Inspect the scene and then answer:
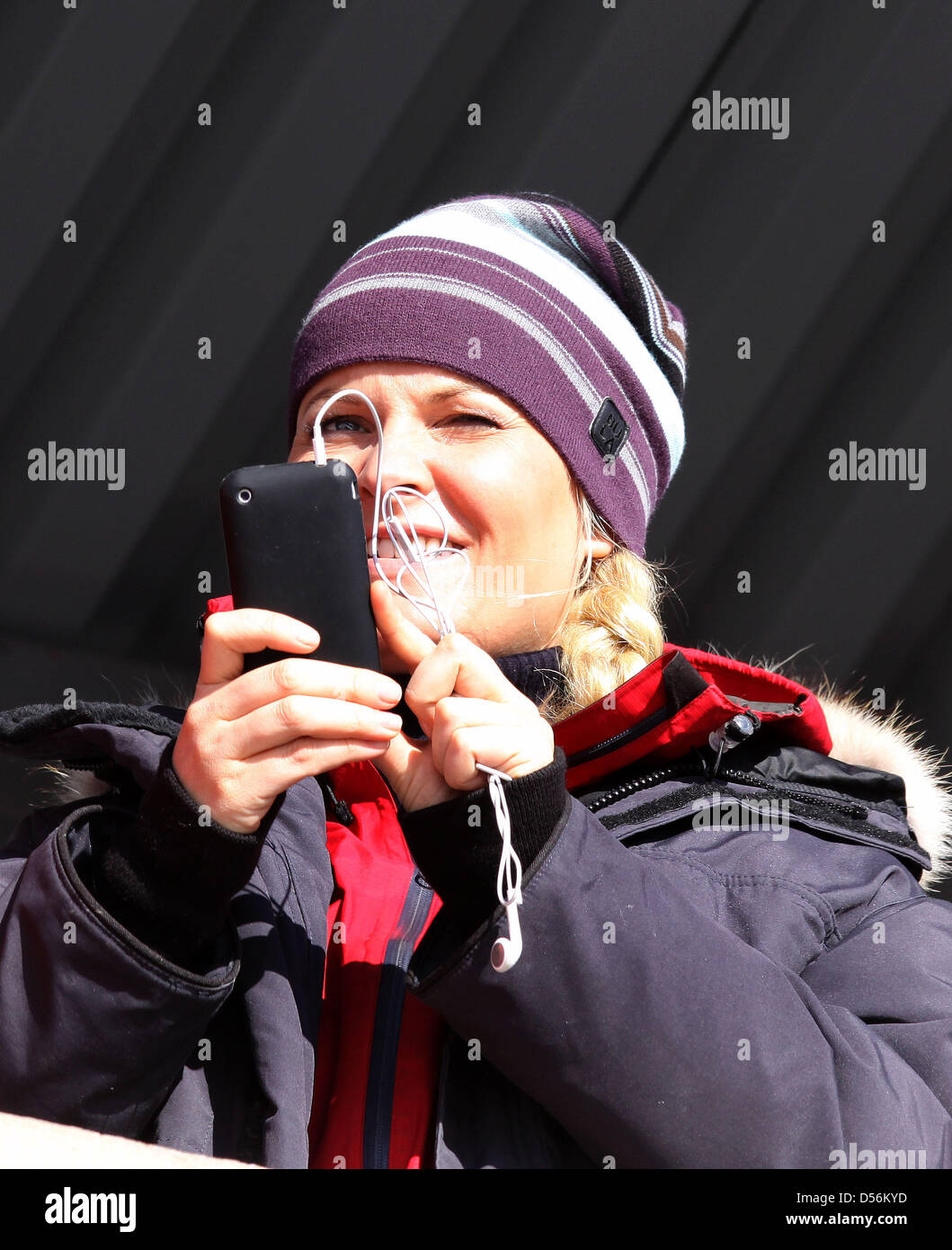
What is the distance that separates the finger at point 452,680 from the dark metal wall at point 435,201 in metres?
1.09

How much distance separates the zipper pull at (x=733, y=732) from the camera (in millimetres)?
1274

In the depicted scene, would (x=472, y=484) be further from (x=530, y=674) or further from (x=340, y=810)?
(x=340, y=810)

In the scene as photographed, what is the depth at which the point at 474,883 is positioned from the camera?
92 cm

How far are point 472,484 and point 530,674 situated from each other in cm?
21

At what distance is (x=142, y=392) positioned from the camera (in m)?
1.90

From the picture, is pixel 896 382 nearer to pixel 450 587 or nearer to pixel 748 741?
Answer: pixel 748 741

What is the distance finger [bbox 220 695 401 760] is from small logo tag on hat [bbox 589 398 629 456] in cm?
67

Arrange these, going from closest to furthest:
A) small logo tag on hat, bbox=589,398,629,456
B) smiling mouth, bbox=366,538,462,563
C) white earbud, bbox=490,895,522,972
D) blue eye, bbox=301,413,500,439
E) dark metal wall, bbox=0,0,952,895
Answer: white earbud, bbox=490,895,522,972 → smiling mouth, bbox=366,538,462,563 → blue eye, bbox=301,413,500,439 → small logo tag on hat, bbox=589,398,629,456 → dark metal wall, bbox=0,0,952,895

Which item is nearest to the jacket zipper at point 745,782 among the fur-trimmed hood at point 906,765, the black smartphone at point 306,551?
the fur-trimmed hood at point 906,765

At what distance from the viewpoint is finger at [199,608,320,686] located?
36.1 inches

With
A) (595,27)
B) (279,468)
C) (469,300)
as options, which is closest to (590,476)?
(469,300)

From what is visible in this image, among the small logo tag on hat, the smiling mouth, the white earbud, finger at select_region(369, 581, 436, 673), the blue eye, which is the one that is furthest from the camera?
the small logo tag on hat

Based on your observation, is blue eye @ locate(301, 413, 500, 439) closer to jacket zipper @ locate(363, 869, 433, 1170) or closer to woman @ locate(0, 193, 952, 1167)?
woman @ locate(0, 193, 952, 1167)

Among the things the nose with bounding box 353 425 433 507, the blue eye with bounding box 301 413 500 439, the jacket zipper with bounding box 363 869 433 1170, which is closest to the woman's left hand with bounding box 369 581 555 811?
the jacket zipper with bounding box 363 869 433 1170
